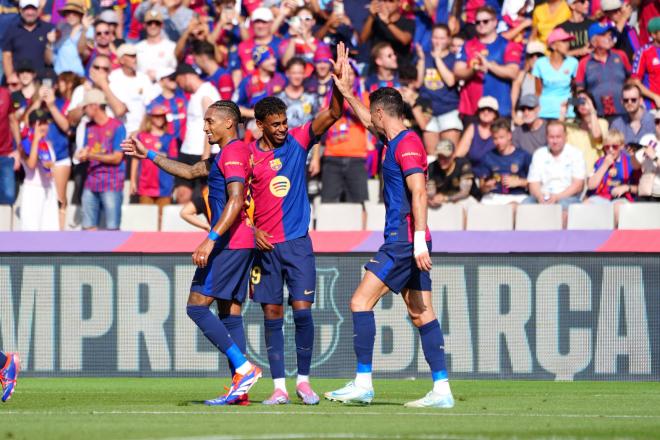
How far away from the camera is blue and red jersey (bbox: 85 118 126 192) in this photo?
16562mm

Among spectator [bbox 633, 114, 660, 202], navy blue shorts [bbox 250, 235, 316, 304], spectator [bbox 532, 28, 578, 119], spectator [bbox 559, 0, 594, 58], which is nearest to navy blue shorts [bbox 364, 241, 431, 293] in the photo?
navy blue shorts [bbox 250, 235, 316, 304]

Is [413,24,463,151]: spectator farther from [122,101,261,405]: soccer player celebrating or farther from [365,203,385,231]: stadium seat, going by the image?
[122,101,261,405]: soccer player celebrating

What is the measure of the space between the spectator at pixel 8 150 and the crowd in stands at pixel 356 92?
23mm

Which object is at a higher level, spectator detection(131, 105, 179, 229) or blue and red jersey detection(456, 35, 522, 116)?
blue and red jersey detection(456, 35, 522, 116)

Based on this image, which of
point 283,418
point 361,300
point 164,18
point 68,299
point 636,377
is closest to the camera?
point 283,418

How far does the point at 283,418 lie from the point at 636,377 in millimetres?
6319

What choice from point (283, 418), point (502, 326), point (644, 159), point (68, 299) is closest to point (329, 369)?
point (502, 326)

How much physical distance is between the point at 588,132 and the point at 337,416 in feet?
28.3

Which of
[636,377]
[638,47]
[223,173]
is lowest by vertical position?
[636,377]

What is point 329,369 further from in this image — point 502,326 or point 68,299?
point 68,299

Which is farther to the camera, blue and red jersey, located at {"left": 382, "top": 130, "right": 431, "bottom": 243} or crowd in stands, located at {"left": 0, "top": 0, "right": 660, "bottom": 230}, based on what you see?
crowd in stands, located at {"left": 0, "top": 0, "right": 660, "bottom": 230}

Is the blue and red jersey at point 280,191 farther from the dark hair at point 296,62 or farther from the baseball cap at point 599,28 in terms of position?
the baseball cap at point 599,28

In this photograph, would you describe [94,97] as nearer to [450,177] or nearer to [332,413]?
[450,177]

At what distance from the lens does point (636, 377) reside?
13.9 meters
